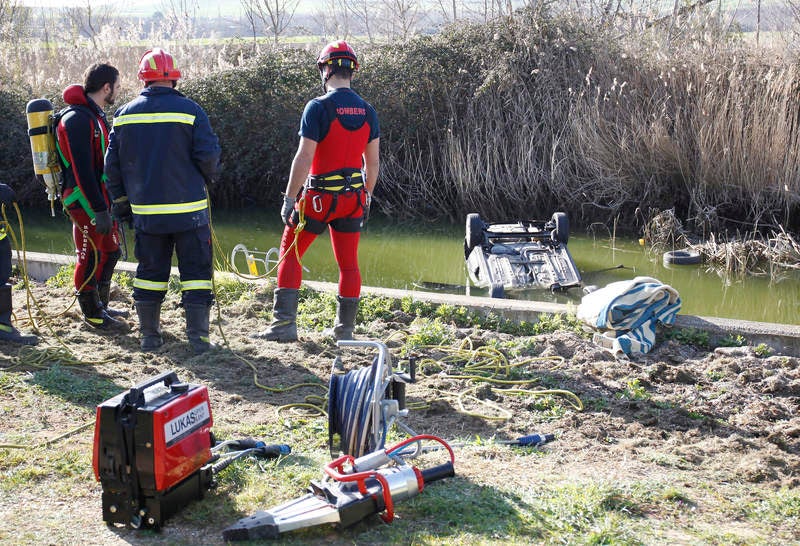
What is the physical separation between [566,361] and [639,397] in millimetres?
732

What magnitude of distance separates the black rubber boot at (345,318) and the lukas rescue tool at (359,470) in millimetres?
1952

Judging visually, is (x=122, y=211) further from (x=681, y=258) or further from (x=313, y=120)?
(x=681, y=258)

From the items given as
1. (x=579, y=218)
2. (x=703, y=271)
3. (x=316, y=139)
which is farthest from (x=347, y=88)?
(x=579, y=218)

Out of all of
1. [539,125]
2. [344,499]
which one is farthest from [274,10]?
[344,499]

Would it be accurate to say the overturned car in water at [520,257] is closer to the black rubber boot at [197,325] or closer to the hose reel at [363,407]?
the black rubber boot at [197,325]

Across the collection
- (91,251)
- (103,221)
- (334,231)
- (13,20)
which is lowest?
(91,251)

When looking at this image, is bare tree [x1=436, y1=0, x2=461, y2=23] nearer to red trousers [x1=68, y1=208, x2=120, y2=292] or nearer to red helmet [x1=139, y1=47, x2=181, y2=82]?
red trousers [x1=68, y1=208, x2=120, y2=292]

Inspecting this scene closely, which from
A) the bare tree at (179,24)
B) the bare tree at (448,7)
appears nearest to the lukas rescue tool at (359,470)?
the bare tree at (448,7)

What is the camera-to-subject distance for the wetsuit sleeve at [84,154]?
19.9 feet

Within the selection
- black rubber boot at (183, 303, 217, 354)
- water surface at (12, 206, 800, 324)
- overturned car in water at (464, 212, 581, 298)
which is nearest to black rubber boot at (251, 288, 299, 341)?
black rubber boot at (183, 303, 217, 354)

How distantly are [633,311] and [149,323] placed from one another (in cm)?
347

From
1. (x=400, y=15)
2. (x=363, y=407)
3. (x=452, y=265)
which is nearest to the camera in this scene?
(x=363, y=407)

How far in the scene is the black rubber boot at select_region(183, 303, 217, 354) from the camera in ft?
19.5

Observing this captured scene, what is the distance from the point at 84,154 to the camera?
20.0 ft
